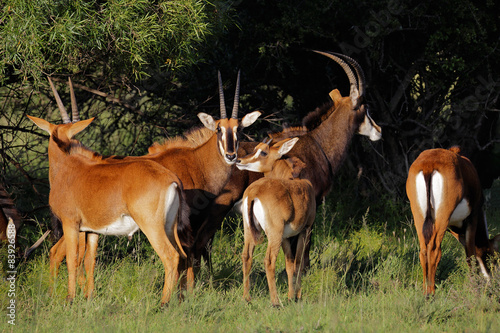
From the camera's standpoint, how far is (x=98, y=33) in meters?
6.19

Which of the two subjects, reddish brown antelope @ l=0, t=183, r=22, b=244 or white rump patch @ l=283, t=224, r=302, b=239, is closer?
white rump patch @ l=283, t=224, r=302, b=239

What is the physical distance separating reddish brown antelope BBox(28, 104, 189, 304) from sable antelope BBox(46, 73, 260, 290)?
2.04 ft

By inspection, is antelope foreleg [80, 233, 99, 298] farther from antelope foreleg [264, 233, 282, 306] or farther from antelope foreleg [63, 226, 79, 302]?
antelope foreleg [264, 233, 282, 306]

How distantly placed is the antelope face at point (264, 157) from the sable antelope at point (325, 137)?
0.59m

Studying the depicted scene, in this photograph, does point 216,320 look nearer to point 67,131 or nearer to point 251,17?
point 67,131

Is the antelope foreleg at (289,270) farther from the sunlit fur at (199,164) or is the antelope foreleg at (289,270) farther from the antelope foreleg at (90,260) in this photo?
the antelope foreleg at (90,260)

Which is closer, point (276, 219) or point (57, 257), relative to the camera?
point (276, 219)

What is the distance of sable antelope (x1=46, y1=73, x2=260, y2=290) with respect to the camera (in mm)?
6250

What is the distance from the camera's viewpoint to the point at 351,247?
774 cm

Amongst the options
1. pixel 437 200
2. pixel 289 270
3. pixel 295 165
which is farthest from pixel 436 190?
pixel 289 270

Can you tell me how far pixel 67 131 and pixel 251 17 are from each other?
12.7 feet

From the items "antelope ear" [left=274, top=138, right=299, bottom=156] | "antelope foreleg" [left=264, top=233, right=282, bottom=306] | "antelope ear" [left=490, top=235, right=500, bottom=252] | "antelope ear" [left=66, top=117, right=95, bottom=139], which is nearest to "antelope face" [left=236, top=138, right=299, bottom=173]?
"antelope ear" [left=274, top=138, right=299, bottom=156]

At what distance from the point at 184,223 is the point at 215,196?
705 millimetres

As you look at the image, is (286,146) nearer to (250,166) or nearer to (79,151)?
(250,166)
